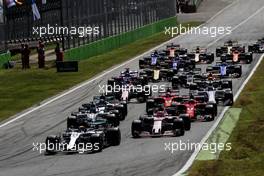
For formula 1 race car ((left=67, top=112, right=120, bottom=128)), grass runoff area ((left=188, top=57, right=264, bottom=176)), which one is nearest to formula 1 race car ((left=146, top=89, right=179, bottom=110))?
grass runoff area ((left=188, top=57, right=264, bottom=176))

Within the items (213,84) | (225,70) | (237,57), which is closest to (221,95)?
(213,84)

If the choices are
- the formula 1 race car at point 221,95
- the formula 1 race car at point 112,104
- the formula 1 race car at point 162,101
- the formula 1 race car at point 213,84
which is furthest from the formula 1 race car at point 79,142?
the formula 1 race car at point 213,84

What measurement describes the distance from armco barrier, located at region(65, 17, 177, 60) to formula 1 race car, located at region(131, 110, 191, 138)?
34.1m

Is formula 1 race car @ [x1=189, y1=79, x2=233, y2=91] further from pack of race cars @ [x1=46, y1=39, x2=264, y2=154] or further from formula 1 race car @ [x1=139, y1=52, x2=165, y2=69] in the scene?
formula 1 race car @ [x1=139, y1=52, x2=165, y2=69]

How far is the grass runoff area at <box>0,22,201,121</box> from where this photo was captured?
42188mm

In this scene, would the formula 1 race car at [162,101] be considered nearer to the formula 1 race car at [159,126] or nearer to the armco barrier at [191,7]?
the formula 1 race car at [159,126]

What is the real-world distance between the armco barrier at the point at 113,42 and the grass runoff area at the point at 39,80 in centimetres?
92

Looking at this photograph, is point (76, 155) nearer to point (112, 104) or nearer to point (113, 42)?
point (112, 104)

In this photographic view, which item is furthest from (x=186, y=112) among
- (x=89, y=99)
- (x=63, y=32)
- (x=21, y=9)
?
(x=21, y=9)

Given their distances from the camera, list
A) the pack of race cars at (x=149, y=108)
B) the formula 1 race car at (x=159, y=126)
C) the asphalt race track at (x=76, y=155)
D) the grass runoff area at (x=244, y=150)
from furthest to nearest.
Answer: the formula 1 race car at (x=159, y=126) → the pack of race cars at (x=149, y=108) → the asphalt race track at (x=76, y=155) → the grass runoff area at (x=244, y=150)

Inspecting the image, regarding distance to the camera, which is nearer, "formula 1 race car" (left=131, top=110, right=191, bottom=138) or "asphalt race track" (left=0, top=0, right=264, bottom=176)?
"asphalt race track" (left=0, top=0, right=264, bottom=176)

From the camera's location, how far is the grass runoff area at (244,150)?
22.0 m

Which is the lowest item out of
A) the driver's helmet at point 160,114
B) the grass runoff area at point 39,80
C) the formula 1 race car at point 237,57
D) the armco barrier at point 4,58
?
the grass runoff area at point 39,80

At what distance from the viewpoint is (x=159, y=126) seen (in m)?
28.6
